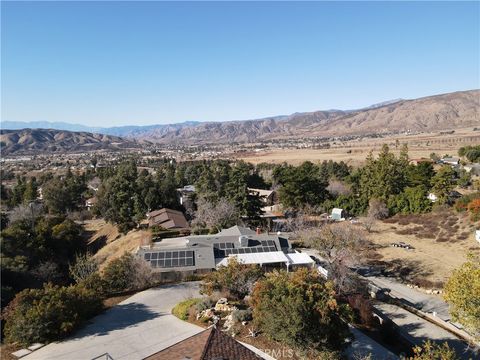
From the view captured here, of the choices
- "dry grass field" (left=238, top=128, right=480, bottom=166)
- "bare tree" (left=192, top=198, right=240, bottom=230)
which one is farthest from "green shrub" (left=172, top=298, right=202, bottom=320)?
"dry grass field" (left=238, top=128, right=480, bottom=166)

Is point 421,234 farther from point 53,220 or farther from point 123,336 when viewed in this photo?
point 53,220

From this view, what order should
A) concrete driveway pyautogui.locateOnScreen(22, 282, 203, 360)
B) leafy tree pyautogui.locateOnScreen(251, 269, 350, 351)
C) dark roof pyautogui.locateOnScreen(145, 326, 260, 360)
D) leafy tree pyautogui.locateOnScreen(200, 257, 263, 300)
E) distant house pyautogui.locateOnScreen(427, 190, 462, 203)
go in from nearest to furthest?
dark roof pyautogui.locateOnScreen(145, 326, 260, 360)
leafy tree pyautogui.locateOnScreen(251, 269, 350, 351)
concrete driveway pyautogui.locateOnScreen(22, 282, 203, 360)
leafy tree pyautogui.locateOnScreen(200, 257, 263, 300)
distant house pyautogui.locateOnScreen(427, 190, 462, 203)

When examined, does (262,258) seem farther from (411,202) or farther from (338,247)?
(411,202)

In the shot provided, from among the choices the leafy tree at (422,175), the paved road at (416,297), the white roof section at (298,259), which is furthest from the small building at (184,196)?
the leafy tree at (422,175)

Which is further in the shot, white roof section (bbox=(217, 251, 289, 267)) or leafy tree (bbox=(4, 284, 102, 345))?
white roof section (bbox=(217, 251, 289, 267))

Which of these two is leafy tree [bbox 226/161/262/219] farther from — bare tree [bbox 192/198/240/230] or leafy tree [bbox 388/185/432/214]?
leafy tree [bbox 388/185/432/214]

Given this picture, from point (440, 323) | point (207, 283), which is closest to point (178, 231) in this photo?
point (207, 283)

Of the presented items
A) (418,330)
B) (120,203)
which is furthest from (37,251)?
(418,330)
